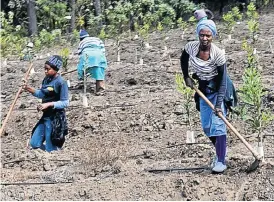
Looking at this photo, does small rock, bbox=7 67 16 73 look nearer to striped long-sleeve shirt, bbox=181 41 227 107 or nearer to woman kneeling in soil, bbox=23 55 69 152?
woman kneeling in soil, bbox=23 55 69 152

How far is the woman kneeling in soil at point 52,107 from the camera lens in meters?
6.41

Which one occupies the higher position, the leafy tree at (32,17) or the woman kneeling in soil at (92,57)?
the woman kneeling in soil at (92,57)

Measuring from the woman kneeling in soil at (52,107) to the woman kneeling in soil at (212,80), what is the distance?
66.9 inches

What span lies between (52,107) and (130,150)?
1097 mm

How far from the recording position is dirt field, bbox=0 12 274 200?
507cm

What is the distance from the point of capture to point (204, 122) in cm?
531

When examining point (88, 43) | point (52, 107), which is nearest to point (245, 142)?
point (52, 107)

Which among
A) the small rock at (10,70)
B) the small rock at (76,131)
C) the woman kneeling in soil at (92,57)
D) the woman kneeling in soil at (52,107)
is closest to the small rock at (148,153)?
the woman kneeling in soil at (52,107)

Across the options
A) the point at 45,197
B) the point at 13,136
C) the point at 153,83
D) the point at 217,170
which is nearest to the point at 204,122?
the point at 217,170

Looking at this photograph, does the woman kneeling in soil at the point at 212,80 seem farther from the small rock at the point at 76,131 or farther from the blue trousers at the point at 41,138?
the small rock at the point at 76,131

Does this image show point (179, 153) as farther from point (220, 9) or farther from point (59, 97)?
point (220, 9)

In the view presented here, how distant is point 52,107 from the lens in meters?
6.46

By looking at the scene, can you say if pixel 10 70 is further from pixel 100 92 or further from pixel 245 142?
pixel 245 142

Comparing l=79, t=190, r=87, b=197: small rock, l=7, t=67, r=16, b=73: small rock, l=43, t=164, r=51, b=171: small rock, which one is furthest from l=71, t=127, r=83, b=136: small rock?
l=7, t=67, r=16, b=73: small rock
